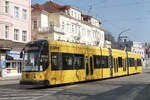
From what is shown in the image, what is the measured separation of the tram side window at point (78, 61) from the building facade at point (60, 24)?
952 inches

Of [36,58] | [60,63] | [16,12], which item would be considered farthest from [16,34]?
[36,58]

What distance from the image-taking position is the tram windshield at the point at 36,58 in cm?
1458

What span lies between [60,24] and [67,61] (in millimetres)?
29483

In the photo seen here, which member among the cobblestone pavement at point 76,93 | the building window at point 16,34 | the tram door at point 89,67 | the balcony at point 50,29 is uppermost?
the balcony at point 50,29

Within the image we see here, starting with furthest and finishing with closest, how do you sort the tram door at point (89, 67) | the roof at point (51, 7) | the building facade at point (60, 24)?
the roof at point (51, 7), the building facade at point (60, 24), the tram door at point (89, 67)

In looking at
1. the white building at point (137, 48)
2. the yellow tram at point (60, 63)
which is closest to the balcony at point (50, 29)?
the yellow tram at point (60, 63)

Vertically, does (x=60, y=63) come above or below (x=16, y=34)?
below

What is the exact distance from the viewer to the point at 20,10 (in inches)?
1407

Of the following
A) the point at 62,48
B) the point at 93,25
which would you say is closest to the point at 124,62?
the point at 62,48

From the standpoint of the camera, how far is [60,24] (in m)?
45.5

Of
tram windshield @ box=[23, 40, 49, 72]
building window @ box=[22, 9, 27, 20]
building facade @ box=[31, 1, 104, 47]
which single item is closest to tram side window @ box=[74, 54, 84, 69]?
tram windshield @ box=[23, 40, 49, 72]

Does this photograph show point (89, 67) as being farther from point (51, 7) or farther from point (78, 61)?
point (51, 7)

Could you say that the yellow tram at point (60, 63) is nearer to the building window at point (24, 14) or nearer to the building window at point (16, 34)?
the building window at point (16, 34)

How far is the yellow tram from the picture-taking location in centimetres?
1462
